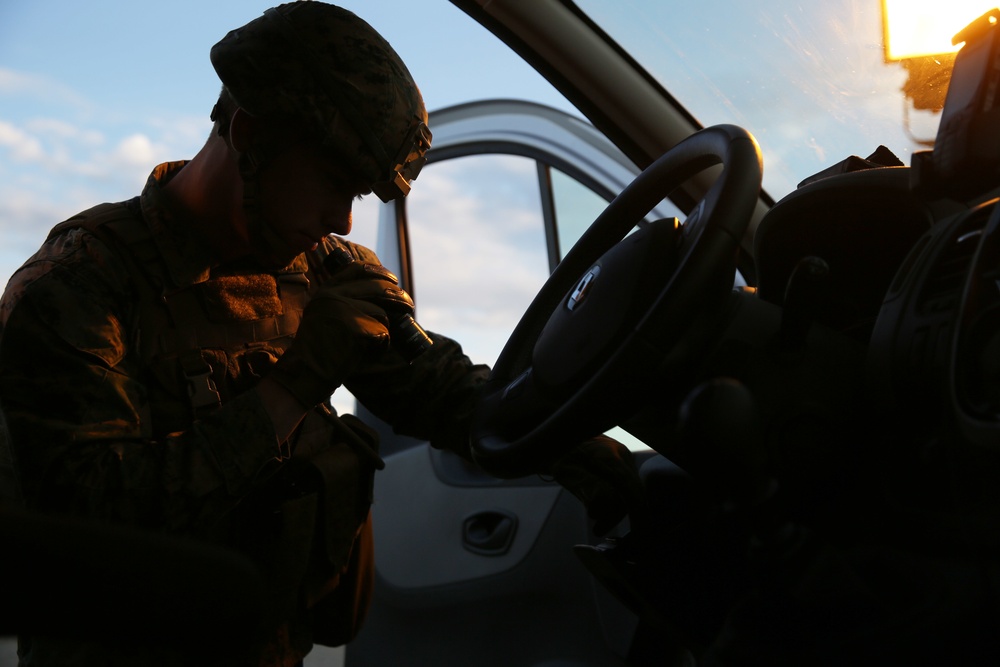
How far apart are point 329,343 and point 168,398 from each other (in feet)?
0.94

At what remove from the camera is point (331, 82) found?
1.36 m

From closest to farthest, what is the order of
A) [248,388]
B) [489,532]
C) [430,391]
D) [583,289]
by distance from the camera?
[583,289]
[248,388]
[430,391]
[489,532]

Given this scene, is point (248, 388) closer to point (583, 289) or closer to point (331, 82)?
point (331, 82)

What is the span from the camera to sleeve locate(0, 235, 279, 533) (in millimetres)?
1123

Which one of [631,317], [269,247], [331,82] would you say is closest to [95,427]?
[269,247]

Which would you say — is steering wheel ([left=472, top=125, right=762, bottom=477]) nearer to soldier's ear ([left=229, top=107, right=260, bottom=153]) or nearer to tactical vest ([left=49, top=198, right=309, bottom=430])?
tactical vest ([left=49, top=198, right=309, bottom=430])

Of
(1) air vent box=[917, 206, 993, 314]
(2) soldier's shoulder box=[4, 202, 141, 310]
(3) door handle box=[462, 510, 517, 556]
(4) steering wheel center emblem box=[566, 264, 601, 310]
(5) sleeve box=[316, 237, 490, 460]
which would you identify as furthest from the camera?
(3) door handle box=[462, 510, 517, 556]

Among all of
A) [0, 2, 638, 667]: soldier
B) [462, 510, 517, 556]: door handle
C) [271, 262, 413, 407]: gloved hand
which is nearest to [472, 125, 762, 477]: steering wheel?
[0, 2, 638, 667]: soldier

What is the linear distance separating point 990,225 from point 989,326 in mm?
97

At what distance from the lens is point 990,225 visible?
784 millimetres

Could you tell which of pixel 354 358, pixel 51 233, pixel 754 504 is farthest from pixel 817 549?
pixel 51 233

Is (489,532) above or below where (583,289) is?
below

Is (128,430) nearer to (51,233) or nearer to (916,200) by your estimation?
(51,233)

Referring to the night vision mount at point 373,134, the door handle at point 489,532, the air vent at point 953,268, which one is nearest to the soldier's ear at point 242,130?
the night vision mount at point 373,134
